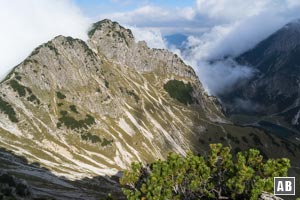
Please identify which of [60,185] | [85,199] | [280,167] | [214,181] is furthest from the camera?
[60,185]

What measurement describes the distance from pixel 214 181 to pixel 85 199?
12870 cm

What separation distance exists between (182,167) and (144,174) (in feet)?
20.3

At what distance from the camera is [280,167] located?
Result: 56.2 m

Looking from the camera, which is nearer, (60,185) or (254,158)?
(254,158)

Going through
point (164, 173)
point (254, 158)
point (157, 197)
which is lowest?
point (157, 197)

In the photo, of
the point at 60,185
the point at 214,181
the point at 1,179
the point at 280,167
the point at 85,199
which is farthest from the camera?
the point at 60,185

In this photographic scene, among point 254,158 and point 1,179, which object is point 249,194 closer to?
point 254,158

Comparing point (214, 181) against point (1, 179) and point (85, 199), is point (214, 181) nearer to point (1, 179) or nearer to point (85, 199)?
point (1, 179)

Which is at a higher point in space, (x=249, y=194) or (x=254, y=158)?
(x=254, y=158)

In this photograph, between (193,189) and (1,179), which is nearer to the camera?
(193,189)

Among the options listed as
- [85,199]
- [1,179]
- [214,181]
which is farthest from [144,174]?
[85,199]

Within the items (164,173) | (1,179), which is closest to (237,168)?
(164,173)

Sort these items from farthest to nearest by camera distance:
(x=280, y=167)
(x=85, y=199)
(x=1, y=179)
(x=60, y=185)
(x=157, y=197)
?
(x=60, y=185) < (x=85, y=199) < (x=1, y=179) < (x=280, y=167) < (x=157, y=197)

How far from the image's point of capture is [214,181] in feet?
197
